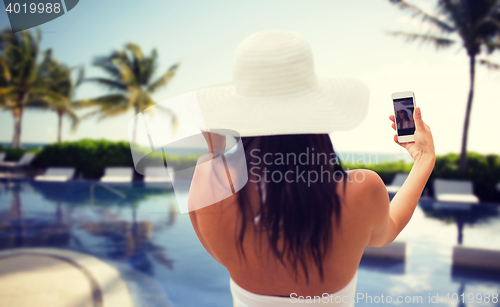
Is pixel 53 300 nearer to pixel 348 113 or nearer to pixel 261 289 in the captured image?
pixel 261 289

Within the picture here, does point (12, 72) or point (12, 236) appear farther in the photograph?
point (12, 72)

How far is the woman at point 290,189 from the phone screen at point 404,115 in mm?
144

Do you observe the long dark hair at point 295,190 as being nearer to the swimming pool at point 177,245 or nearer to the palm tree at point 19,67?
the swimming pool at point 177,245

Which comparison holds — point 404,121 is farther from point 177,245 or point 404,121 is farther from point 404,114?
point 177,245

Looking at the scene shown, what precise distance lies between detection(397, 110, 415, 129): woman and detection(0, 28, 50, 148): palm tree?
24.9m

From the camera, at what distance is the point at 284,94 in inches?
33.5

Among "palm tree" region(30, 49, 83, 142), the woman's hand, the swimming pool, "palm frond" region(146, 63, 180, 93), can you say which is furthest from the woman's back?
"palm tree" region(30, 49, 83, 142)

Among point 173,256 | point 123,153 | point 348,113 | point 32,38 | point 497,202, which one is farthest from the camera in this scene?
point 32,38

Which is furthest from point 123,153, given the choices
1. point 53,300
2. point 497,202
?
point 497,202

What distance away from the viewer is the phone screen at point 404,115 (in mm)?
1019

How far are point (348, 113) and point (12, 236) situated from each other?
22.6ft

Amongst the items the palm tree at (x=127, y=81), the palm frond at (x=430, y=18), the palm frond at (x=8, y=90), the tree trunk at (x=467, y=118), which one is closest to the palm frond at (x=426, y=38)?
the palm frond at (x=430, y=18)

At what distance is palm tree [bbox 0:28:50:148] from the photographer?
19.9m

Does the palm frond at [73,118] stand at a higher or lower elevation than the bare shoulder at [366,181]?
higher
